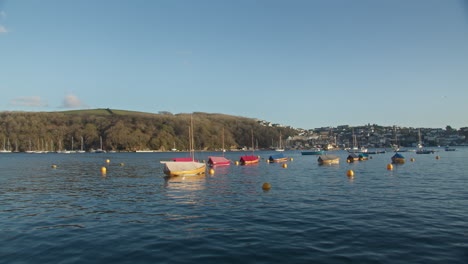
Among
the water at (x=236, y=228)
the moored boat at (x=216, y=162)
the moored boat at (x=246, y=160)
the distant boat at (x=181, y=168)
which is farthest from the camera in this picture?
the moored boat at (x=246, y=160)

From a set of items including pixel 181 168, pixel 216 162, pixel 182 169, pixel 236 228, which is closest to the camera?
pixel 236 228

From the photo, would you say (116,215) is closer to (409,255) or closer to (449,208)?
(409,255)

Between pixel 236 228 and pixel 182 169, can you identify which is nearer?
pixel 236 228

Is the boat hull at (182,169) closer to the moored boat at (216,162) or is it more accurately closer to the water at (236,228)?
the water at (236,228)

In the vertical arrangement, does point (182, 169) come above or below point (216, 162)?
above

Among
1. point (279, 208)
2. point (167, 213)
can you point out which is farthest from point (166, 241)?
point (279, 208)

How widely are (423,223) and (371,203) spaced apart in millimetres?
6057

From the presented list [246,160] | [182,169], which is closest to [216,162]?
[246,160]

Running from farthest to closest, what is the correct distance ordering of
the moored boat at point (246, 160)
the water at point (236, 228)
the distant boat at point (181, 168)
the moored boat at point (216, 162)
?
the moored boat at point (246, 160) → the moored boat at point (216, 162) → the distant boat at point (181, 168) → the water at point (236, 228)

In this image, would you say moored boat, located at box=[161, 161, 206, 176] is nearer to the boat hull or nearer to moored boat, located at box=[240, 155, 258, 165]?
the boat hull

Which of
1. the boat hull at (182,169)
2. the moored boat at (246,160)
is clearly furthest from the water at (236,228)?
the moored boat at (246,160)

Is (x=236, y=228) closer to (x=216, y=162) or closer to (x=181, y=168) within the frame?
(x=181, y=168)

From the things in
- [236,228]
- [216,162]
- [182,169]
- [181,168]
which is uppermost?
[181,168]

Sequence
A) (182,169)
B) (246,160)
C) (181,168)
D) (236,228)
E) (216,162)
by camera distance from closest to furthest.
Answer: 1. (236,228)
2. (181,168)
3. (182,169)
4. (216,162)
5. (246,160)
